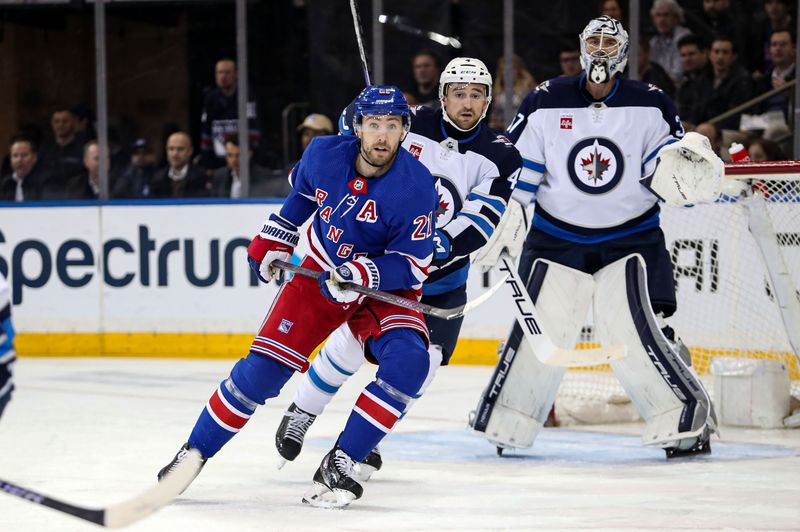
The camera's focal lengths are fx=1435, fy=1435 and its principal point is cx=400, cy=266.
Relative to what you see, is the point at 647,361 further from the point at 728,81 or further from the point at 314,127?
the point at 314,127

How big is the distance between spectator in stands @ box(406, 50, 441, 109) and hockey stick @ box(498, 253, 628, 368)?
300 centimetres

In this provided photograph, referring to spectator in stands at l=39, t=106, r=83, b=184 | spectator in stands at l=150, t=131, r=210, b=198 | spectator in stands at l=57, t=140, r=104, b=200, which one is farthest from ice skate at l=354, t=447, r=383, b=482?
spectator in stands at l=39, t=106, r=83, b=184

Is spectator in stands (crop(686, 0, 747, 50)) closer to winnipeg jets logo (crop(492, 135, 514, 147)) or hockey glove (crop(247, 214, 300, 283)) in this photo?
winnipeg jets logo (crop(492, 135, 514, 147))

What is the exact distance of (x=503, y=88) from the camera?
6.95 meters

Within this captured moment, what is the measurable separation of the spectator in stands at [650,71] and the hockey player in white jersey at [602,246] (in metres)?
2.59

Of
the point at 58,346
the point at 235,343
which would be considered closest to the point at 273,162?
the point at 235,343

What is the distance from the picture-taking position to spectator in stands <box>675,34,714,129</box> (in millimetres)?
6586

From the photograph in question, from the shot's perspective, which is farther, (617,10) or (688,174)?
(617,10)

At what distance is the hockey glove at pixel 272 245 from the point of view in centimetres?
349

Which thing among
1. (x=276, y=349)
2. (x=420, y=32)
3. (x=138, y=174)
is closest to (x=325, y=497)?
(x=276, y=349)

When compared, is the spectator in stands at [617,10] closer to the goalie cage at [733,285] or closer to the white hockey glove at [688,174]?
the goalie cage at [733,285]

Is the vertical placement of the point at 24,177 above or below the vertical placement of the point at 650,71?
below

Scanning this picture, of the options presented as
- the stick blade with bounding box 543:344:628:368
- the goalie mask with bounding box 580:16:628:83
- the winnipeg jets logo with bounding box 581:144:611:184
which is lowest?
the stick blade with bounding box 543:344:628:368

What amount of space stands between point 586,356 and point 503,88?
3254mm
